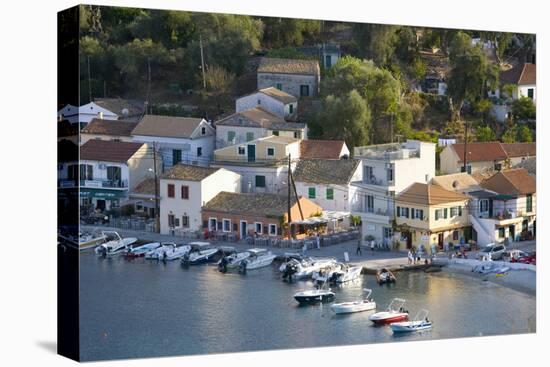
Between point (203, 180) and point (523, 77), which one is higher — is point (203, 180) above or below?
below

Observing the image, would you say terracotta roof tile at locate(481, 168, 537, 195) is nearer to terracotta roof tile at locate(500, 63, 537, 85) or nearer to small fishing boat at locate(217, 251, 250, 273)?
terracotta roof tile at locate(500, 63, 537, 85)

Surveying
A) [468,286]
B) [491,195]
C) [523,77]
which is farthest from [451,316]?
[523,77]

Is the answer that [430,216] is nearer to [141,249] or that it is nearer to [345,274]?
[345,274]

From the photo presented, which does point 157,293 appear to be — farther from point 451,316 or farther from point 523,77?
point 523,77

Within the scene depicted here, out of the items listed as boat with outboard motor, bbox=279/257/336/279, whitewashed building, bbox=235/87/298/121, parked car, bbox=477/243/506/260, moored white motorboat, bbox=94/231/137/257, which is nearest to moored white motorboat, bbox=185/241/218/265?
moored white motorboat, bbox=94/231/137/257

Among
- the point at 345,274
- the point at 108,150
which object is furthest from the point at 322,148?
the point at 108,150

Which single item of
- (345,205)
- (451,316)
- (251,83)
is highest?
(251,83)
